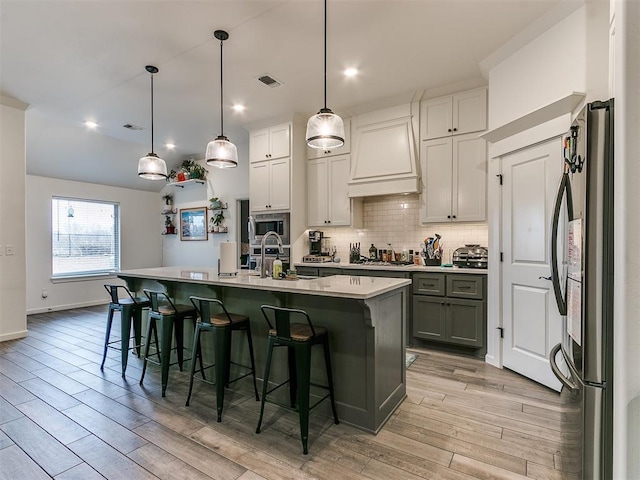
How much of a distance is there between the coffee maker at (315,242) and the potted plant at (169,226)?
3904 millimetres

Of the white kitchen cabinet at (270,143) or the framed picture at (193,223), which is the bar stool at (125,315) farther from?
the framed picture at (193,223)

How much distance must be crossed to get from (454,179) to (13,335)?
590 cm

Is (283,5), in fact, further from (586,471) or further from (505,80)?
(586,471)

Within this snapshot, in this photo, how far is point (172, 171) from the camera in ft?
23.3

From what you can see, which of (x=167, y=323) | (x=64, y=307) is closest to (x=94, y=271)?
(x=64, y=307)

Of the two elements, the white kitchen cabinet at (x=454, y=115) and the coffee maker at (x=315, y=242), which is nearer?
the white kitchen cabinet at (x=454, y=115)

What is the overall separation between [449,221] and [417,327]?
130 centimetres

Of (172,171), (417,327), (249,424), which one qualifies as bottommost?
(249,424)

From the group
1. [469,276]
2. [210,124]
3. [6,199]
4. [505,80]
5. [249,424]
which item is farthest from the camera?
[210,124]

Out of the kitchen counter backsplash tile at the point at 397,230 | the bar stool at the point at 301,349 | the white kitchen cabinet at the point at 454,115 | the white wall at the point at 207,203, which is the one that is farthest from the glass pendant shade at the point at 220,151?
the white wall at the point at 207,203

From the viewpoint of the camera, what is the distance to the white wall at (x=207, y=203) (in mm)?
6246

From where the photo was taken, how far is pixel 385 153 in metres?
4.29

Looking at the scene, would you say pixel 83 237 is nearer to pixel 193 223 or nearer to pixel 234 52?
pixel 193 223

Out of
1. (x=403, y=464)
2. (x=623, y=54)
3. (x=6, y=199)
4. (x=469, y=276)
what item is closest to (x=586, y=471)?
(x=403, y=464)
